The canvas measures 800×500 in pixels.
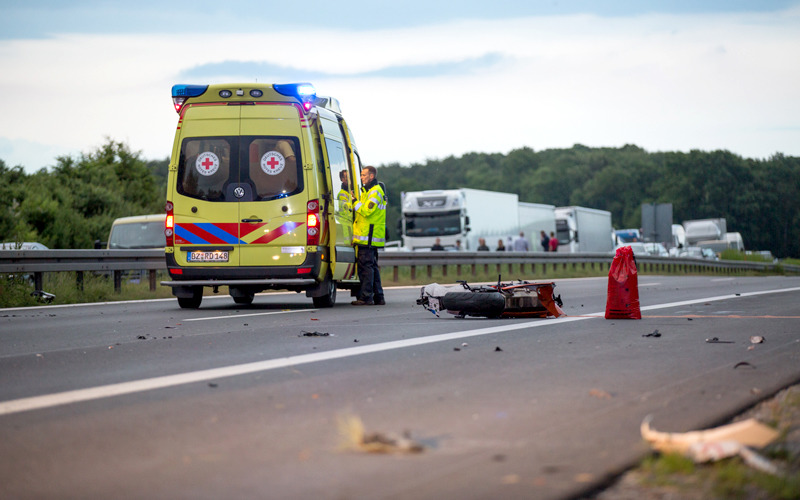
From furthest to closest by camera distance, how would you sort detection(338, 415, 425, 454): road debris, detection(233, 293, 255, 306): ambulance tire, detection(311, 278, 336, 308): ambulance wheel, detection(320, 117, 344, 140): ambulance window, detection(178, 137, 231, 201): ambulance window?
detection(233, 293, 255, 306): ambulance tire
detection(320, 117, 344, 140): ambulance window
detection(311, 278, 336, 308): ambulance wheel
detection(178, 137, 231, 201): ambulance window
detection(338, 415, 425, 454): road debris

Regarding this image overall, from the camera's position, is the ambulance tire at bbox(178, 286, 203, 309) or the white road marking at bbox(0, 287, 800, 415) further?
the ambulance tire at bbox(178, 286, 203, 309)

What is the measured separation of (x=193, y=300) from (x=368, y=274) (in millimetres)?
2476

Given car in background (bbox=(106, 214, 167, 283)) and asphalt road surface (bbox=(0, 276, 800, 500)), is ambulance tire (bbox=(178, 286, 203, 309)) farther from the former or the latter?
car in background (bbox=(106, 214, 167, 283))

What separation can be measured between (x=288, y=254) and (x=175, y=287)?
→ 5.38 feet

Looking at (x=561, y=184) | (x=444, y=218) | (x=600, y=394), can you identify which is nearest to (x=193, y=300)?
(x=600, y=394)

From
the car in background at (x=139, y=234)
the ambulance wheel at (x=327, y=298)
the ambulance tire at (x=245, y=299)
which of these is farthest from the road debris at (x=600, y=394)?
the car in background at (x=139, y=234)

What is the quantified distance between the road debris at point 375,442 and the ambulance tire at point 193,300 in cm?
961

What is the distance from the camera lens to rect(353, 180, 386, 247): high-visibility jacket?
14.7 metres

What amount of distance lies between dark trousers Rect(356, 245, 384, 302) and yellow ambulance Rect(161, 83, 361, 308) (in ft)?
3.79

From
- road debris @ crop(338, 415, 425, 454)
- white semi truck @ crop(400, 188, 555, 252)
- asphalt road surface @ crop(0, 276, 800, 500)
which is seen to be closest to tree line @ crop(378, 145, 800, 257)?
white semi truck @ crop(400, 188, 555, 252)

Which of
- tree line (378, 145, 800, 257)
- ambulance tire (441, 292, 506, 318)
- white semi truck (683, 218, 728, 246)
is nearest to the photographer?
ambulance tire (441, 292, 506, 318)

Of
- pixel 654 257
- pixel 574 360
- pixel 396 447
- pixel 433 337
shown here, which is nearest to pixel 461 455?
pixel 396 447

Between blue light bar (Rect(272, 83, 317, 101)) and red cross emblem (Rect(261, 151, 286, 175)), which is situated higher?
blue light bar (Rect(272, 83, 317, 101))

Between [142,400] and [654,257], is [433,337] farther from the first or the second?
[654,257]
